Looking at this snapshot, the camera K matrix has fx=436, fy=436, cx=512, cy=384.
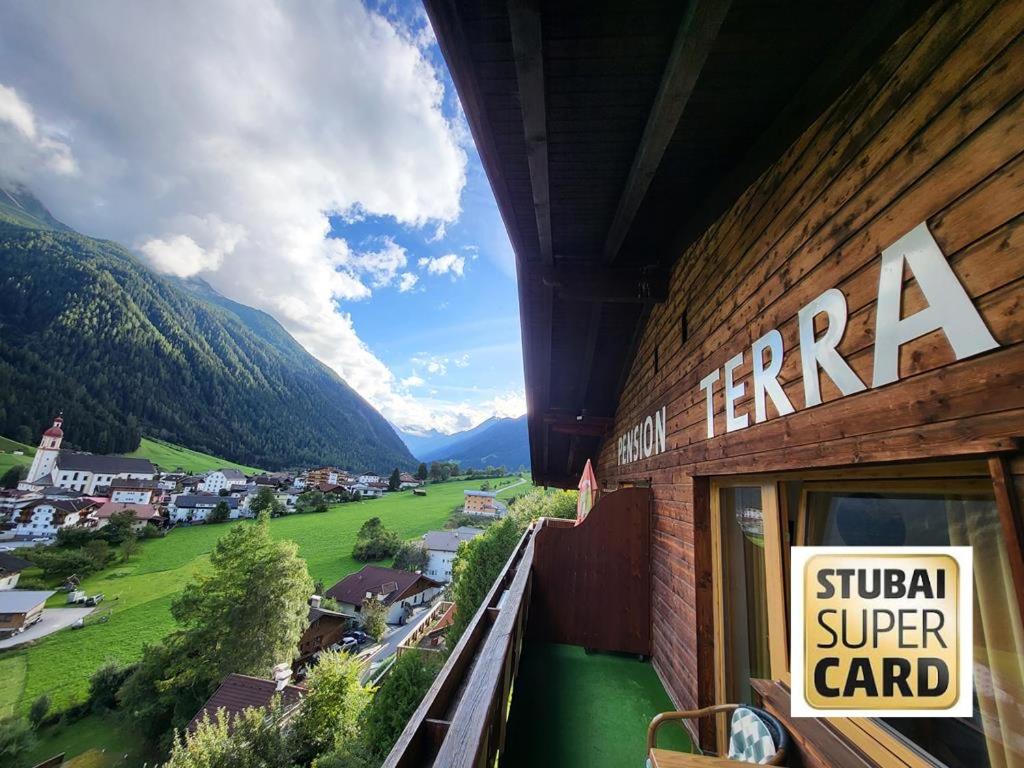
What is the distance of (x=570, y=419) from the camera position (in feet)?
27.3

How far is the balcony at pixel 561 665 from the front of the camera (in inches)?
60.7

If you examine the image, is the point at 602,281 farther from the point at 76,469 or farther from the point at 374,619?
the point at 76,469

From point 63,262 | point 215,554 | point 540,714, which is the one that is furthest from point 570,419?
point 63,262

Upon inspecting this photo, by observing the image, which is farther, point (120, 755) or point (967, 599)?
point (120, 755)

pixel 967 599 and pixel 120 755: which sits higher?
pixel 967 599

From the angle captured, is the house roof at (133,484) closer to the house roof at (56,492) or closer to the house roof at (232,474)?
the house roof at (56,492)

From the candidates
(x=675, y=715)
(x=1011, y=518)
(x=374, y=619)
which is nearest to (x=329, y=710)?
(x=374, y=619)

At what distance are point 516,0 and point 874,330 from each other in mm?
1511

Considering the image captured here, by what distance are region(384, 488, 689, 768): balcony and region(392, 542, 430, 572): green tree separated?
46.1 meters

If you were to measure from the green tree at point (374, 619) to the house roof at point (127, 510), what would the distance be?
35.7 meters

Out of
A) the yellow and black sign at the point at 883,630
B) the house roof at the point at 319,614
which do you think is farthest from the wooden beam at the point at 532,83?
the house roof at the point at 319,614

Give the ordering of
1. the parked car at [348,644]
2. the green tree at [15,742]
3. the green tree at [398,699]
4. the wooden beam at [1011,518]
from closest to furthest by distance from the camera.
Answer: the wooden beam at [1011,518] → the green tree at [398,699] → the green tree at [15,742] → the parked car at [348,644]

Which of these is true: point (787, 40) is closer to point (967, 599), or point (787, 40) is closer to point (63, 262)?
point (967, 599)

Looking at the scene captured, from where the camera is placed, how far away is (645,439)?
465 centimetres
